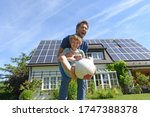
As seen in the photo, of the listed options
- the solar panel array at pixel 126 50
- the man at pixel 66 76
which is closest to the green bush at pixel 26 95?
the solar panel array at pixel 126 50

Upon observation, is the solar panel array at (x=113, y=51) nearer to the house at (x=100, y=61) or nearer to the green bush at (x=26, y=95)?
the house at (x=100, y=61)

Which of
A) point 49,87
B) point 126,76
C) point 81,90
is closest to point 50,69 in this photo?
point 49,87

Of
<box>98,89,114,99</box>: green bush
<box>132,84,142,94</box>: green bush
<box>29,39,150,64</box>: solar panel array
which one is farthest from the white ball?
<box>29,39,150,64</box>: solar panel array

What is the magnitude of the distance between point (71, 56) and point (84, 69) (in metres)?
0.49

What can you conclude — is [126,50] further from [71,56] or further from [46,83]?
[71,56]

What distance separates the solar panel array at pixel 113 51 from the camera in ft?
76.7

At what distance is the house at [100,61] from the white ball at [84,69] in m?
16.3

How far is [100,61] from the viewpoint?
2438cm

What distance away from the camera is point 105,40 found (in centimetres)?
3145

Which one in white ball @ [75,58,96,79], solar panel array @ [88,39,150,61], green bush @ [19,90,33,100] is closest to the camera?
white ball @ [75,58,96,79]

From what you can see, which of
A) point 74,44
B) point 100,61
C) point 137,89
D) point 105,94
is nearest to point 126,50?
point 100,61

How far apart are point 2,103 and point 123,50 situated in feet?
77.3

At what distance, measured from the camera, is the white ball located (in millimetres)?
4215

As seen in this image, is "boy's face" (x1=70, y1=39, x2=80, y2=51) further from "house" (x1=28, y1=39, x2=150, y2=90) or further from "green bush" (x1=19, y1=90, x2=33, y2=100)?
"house" (x1=28, y1=39, x2=150, y2=90)
